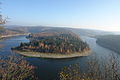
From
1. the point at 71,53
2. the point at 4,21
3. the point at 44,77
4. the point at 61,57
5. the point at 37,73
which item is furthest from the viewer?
the point at 71,53

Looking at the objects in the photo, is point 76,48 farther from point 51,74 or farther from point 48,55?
point 51,74

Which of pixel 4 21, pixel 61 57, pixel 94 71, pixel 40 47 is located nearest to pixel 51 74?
pixel 94 71

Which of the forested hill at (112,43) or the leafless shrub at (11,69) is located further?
the forested hill at (112,43)

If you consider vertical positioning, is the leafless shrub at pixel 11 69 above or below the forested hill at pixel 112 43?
above

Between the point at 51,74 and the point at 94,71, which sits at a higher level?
the point at 94,71

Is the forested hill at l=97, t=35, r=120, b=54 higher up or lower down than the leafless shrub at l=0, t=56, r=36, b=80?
lower down

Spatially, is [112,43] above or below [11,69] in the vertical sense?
below

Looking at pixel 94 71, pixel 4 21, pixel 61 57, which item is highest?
pixel 4 21

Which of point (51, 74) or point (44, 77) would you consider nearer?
point (44, 77)

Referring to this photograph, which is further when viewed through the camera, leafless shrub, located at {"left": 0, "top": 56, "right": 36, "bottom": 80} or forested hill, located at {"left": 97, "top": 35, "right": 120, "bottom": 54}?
forested hill, located at {"left": 97, "top": 35, "right": 120, "bottom": 54}

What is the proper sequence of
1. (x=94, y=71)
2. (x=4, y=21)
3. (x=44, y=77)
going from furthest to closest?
(x=44, y=77) → (x=94, y=71) → (x=4, y=21)

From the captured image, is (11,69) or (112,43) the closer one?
(11,69)
